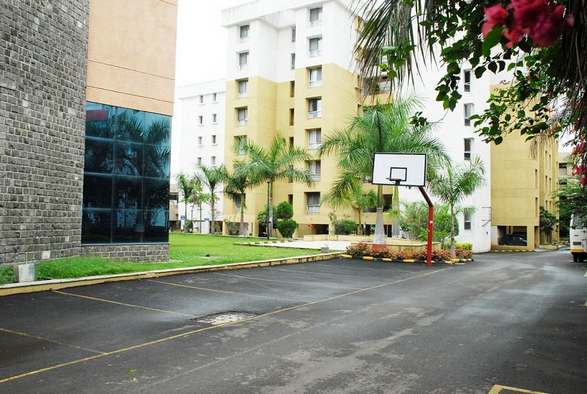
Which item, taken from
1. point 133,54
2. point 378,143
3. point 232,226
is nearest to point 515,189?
point 378,143

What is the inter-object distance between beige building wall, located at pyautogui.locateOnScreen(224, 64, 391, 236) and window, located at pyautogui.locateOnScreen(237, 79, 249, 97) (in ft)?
1.09

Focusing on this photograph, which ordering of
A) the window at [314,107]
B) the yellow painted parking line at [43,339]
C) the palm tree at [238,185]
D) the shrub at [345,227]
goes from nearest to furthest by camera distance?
the yellow painted parking line at [43,339], the palm tree at [238,185], the shrub at [345,227], the window at [314,107]

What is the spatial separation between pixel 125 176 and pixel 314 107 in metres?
31.1

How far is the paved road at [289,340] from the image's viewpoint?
495 cm

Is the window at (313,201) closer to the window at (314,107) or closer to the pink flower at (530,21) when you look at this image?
the window at (314,107)

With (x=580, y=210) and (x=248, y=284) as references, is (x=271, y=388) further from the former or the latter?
(x=580, y=210)

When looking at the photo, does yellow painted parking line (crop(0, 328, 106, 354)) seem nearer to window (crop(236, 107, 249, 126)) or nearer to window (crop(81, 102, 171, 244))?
window (crop(81, 102, 171, 244))

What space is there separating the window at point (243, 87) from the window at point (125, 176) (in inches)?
1285

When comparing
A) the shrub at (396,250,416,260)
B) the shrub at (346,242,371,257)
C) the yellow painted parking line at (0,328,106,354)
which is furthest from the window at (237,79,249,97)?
the yellow painted parking line at (0,328,106,354)

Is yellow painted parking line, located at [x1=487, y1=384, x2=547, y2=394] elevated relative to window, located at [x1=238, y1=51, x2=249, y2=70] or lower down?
lower down

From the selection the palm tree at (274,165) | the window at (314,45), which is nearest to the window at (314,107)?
the window at (314,45)

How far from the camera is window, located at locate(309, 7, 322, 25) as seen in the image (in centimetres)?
4378

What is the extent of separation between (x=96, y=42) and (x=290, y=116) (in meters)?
34.4

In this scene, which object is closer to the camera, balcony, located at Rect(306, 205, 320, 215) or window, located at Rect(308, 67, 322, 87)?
balcony, located at Rect(306, 205, 320, 215)
